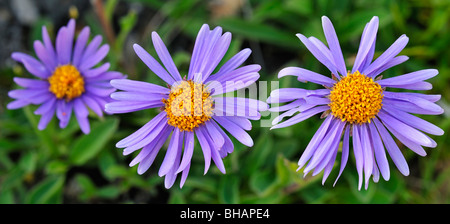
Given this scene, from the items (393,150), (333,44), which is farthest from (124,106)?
(393,150)

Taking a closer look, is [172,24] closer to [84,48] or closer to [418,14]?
[84,48]

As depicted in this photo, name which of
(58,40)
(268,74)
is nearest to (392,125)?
(268,74)

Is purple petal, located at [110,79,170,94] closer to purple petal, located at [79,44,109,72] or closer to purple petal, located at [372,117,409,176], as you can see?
purple petal, located at [79,44,109,72]

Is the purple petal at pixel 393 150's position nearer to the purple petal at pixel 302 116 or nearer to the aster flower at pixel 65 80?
the purple petal at pixel 302 116

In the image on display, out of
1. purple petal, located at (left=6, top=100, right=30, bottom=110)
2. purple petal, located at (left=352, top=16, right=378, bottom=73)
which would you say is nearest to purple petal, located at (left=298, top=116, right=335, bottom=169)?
purple petal, located at (left=352, top=16, right=378, bottom=73)

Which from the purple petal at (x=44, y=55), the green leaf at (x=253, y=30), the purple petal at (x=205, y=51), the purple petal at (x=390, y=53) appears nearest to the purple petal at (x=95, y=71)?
the purple petal at (x=44, y=55)
